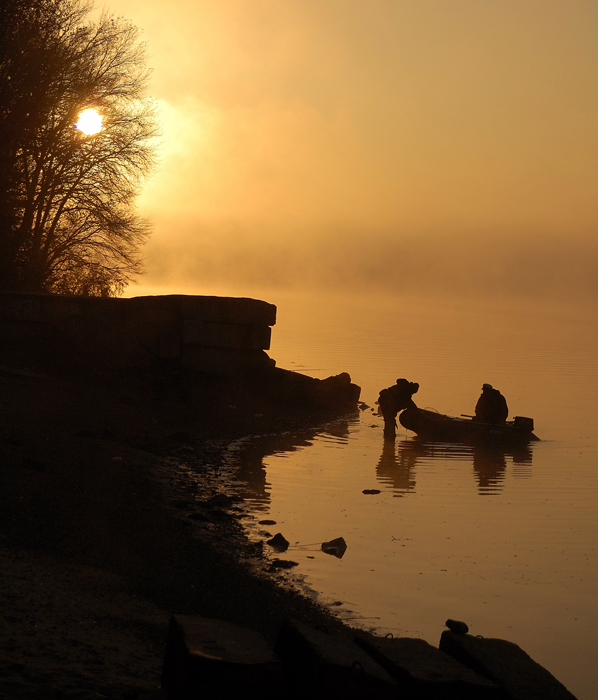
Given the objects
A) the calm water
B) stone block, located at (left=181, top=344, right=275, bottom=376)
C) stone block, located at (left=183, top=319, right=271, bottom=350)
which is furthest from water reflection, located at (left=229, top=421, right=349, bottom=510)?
stone block, located at (left=183, top=319, right=271, bottom=350)

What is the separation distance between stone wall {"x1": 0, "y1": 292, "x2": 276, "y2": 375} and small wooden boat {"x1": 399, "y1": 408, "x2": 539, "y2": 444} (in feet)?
14.8

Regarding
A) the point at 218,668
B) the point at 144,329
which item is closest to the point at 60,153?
the point at 144,329

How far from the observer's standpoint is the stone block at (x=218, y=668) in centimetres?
436

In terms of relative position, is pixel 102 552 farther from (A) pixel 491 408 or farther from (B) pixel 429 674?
(A) pixel 491 408

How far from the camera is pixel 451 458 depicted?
17031 millimetres

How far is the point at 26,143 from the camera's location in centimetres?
2180

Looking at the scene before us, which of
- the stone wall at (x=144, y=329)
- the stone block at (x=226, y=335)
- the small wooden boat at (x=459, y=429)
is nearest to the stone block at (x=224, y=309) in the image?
the stone wall at (x=144, y=329)

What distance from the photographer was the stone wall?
18562mm

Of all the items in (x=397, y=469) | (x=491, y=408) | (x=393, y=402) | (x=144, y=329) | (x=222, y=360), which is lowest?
(x=397, y=469)

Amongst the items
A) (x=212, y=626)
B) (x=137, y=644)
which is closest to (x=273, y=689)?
(x=212, y=626)

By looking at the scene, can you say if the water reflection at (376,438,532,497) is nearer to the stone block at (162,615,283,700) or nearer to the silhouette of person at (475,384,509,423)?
the silhouette of person at (475,384,509,423)

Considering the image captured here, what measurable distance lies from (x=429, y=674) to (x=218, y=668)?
134 cm

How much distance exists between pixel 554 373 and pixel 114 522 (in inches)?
1444

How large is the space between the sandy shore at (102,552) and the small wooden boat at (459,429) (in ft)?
18.5
